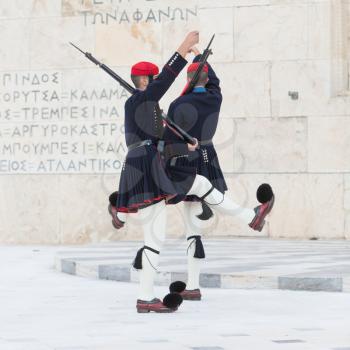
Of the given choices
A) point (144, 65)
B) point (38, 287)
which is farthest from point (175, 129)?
point (38, 287)

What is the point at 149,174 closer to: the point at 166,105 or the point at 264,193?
the point at 264,193

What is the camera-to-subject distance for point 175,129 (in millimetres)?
8617

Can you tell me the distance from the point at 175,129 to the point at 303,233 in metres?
6.17

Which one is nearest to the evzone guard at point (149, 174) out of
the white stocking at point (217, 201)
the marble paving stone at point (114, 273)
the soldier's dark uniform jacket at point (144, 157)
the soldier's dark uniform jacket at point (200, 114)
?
the soldier's dark uniform jacket at point (144, 157)

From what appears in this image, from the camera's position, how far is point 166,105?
49.2ft

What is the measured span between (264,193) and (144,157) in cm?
97

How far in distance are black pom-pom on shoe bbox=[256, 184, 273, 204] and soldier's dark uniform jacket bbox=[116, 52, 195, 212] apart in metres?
0.66

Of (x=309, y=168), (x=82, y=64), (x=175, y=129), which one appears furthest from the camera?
(x=82, y=64)

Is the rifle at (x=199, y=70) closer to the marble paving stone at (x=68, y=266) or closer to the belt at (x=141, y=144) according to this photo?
the belt at (x=141, y=144)

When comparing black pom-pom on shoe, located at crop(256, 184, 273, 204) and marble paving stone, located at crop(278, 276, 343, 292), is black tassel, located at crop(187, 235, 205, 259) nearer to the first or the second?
black pom-pom on shoe, located at crop(256, 184, 273, 204)

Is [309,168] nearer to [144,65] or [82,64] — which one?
[82,64]

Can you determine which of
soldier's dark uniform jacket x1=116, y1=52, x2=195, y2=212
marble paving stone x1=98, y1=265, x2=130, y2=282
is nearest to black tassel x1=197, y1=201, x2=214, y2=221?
soldier's dark uniform jacket x1=116, y1=52, x2=195, y2=212

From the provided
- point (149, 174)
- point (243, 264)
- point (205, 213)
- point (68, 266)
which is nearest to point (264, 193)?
point (205, 213)

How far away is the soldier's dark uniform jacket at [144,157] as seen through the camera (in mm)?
7891
